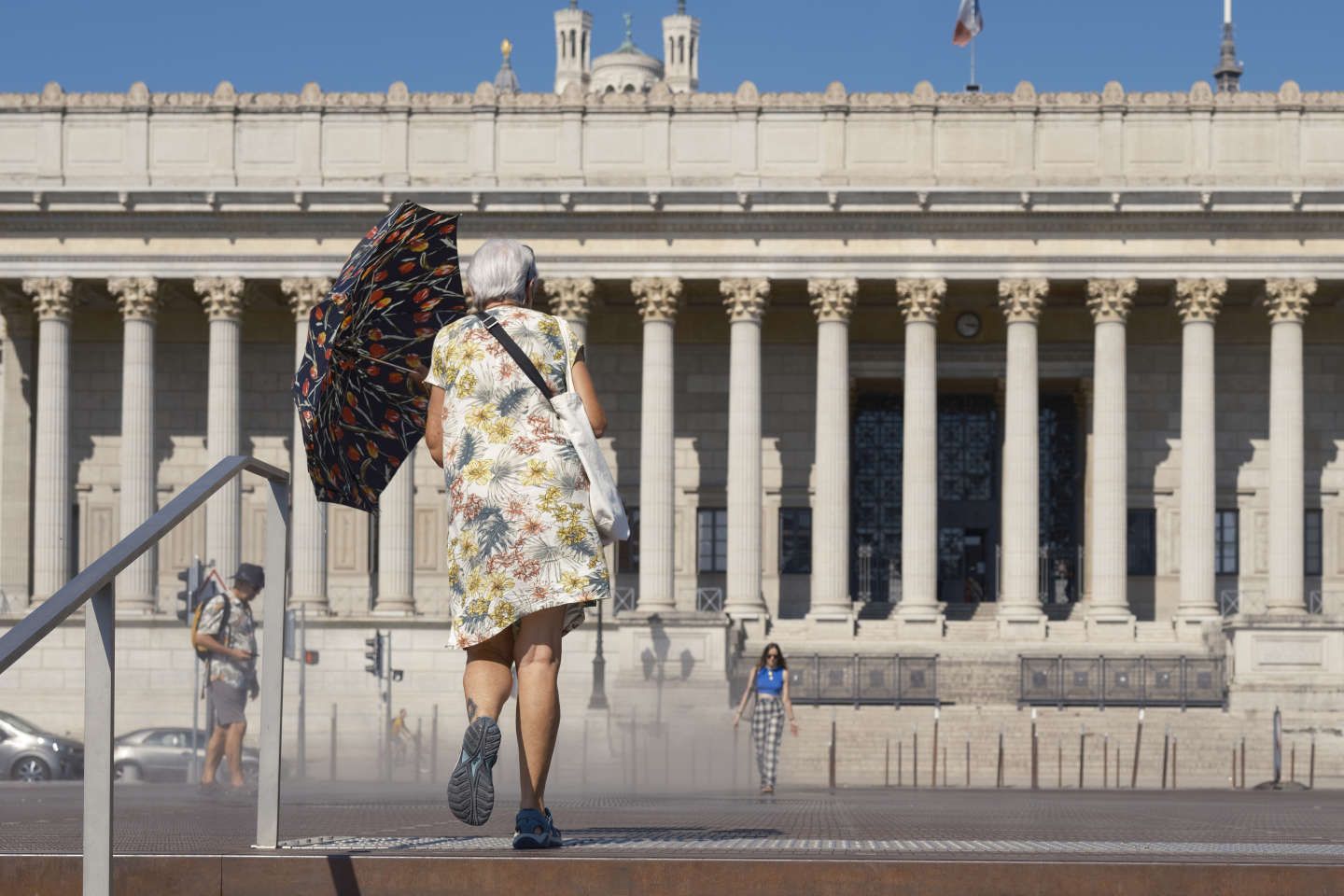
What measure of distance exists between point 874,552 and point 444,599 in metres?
12.4

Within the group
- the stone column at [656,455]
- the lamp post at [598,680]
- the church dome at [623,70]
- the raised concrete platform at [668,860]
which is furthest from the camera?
the church dome at [623,70]

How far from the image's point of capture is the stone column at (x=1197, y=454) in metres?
59.4

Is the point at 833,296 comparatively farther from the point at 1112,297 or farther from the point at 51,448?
the point at 51,448

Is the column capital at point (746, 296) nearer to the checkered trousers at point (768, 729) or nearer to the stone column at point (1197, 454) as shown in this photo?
the stone column at point (1197, 454)

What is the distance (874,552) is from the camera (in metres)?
65.9

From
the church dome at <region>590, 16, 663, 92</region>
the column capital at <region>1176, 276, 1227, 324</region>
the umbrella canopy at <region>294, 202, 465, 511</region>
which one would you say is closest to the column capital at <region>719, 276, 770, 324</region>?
the column capital at <region>1176, 276, 1227, 324</region>

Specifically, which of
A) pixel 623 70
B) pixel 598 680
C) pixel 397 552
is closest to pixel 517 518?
pixel 598 680

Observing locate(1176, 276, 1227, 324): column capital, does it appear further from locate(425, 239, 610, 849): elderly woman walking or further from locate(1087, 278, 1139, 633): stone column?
locate(425, 239, 610, 849): elderly woman walking

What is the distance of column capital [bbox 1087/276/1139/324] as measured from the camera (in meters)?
59.4

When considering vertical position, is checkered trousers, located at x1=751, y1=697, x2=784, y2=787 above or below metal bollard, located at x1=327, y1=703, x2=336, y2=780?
above

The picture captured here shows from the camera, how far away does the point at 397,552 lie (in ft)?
199

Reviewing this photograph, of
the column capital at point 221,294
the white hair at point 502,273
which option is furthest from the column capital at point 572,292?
the white hair at point 502,273

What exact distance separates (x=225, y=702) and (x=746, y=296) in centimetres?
3901

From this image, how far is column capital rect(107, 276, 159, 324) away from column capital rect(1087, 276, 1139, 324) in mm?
24580
